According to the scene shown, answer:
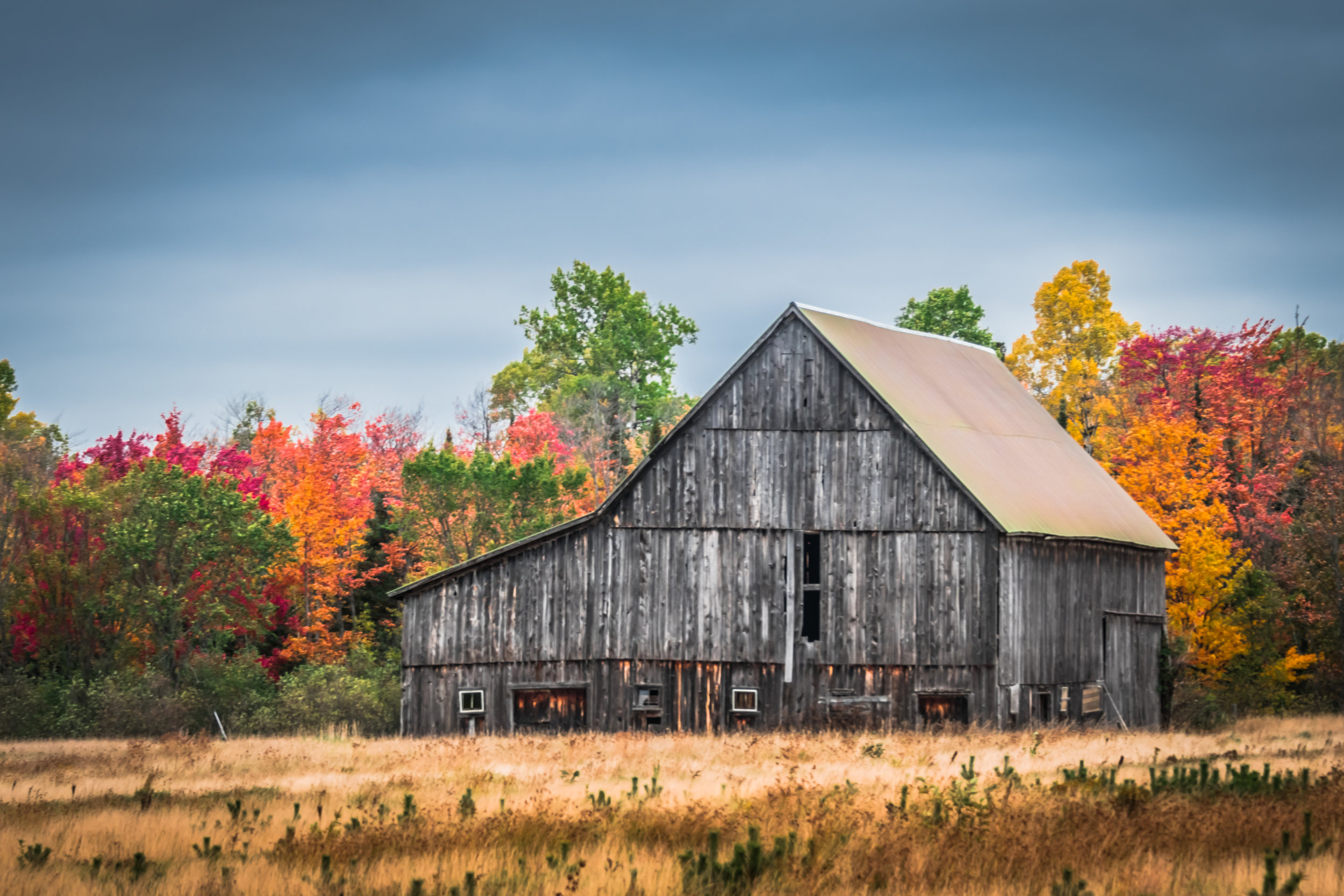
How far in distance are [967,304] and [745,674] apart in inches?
1550

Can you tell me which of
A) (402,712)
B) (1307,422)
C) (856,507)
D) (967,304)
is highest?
(967,304)

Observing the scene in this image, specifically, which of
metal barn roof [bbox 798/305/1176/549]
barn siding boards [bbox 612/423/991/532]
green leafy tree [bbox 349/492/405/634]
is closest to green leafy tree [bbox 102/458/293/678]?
green leafy tree [bbox 349/492/405/634]

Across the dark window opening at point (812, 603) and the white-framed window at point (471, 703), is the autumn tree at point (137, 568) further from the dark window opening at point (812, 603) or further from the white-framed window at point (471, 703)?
Result: the dark window opening at point (812, 603)

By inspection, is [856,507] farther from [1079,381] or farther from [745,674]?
[1079,381]

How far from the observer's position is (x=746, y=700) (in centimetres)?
3134

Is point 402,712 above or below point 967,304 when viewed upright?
below

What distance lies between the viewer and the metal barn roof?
3141cm

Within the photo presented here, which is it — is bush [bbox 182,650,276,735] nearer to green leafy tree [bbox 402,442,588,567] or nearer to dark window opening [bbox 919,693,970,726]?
green leafy tree [bbox 402,442,588,567]

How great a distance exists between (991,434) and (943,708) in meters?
7.36

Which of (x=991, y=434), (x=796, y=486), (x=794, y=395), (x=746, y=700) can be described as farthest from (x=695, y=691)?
(x=991, y=434)

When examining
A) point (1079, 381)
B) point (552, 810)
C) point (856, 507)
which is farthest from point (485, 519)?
point (552, 810)

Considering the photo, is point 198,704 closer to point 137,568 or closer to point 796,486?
point 137,568

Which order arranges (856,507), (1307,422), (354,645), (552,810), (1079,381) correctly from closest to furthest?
(552,810), (856,507), (354,645), (1307,422), (1079,381)

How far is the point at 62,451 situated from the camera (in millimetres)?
62156
